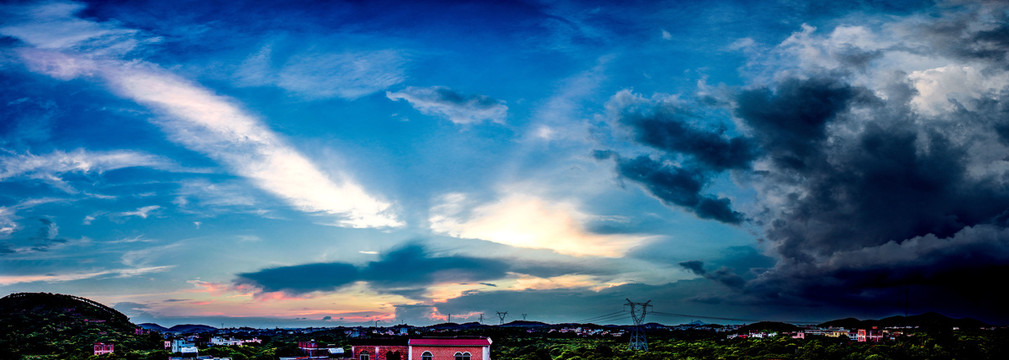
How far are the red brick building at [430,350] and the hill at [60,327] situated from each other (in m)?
62.4

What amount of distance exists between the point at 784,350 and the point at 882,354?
663 inches

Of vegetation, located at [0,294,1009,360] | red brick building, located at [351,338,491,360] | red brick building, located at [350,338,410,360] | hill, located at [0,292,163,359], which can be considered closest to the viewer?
red brick building, located at [351,338,491,360]

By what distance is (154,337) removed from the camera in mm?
151000

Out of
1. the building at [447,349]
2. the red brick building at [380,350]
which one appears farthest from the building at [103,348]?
the building at [447,349]

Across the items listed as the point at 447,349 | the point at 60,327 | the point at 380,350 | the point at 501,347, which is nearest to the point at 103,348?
the point at 60,327

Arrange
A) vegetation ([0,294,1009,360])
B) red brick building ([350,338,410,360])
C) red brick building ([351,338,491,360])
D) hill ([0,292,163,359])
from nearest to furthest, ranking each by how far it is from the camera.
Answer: red brick building ([351,338,491,360])
red brick building ([350,338,410,360])
vegetation ([0,294,1009,360])
hill ([0,292,163,359])

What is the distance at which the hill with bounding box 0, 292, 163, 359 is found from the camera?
11681 centimetres

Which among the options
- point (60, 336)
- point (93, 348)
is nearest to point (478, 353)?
point (93, 348)

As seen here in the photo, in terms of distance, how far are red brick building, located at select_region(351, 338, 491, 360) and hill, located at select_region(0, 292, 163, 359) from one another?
205 feet

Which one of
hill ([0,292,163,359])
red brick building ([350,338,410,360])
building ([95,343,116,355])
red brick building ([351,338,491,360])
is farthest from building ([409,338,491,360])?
building ([95,343,116,355])

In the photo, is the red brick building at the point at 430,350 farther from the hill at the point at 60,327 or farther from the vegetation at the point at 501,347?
the hill at the point at 60,327

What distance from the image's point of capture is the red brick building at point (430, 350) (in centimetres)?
6856

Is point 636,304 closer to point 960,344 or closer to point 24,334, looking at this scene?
point 960,344

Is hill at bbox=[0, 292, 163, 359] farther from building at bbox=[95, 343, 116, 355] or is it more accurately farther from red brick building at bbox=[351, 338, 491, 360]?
red brick building at bbox=[351, 338, 491, 360]
